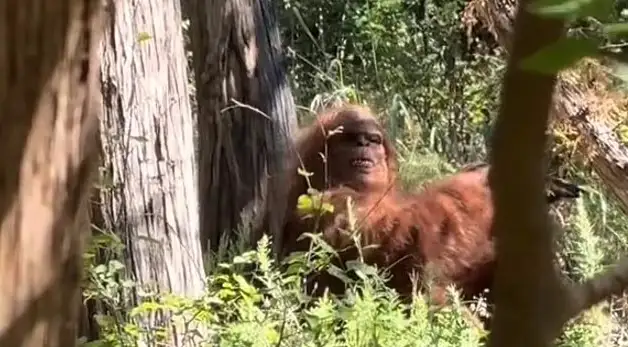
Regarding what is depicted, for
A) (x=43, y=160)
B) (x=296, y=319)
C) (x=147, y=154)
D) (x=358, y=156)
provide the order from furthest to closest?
1. (x=358, y=156)
2. (x=147, y=154)
3. (x=296, y=319)
4. (x=43, y=160)

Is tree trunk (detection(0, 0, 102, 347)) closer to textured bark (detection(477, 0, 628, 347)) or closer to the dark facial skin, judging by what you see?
textured bark (detection(477, 0, 628, 347))

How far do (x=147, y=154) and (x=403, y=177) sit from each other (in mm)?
1507

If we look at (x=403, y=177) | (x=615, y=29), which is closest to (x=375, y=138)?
(x=403, y=177)

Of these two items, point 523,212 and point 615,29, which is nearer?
point 523,212

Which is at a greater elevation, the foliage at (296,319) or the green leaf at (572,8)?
the green leaf at (572,8)

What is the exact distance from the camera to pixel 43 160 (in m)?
1.15

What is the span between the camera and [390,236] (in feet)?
14.2

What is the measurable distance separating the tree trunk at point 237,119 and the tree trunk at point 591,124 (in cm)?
84

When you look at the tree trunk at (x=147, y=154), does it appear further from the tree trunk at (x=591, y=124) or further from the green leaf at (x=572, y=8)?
the green leaf at (x=572, y=8)

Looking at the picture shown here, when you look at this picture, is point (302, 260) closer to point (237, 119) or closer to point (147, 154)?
point (147, 154)

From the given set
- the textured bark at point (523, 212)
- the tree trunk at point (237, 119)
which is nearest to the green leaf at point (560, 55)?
the textured bark at point (523, 212)

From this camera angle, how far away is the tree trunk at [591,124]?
3750 millimetres

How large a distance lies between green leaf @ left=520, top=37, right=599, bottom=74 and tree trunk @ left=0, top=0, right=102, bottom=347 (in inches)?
25.6

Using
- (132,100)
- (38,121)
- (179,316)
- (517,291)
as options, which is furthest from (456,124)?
(517,291)
